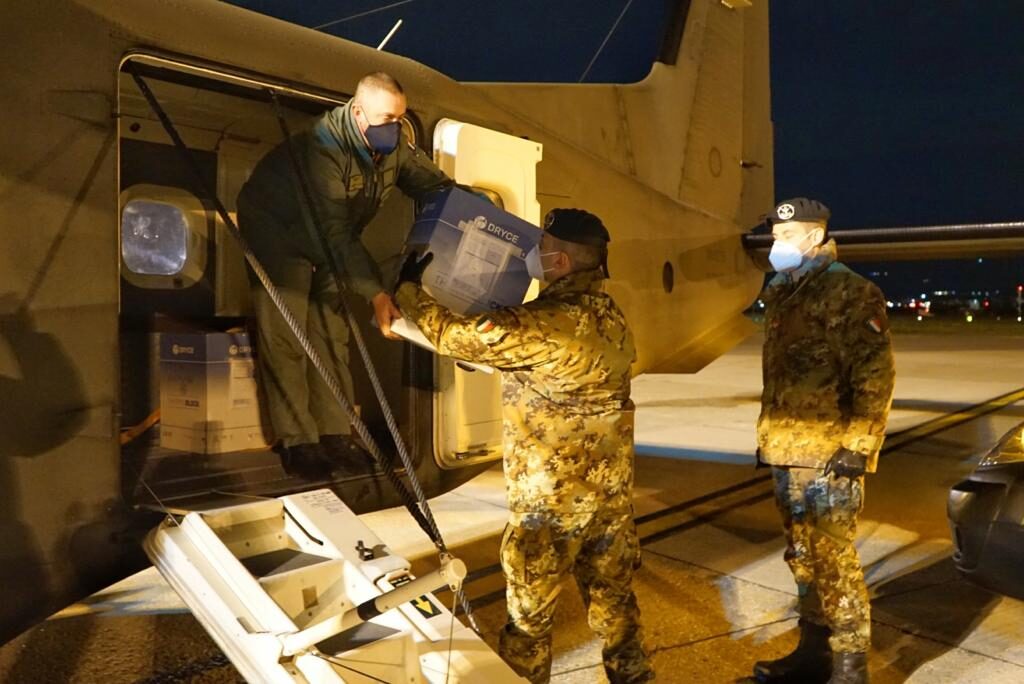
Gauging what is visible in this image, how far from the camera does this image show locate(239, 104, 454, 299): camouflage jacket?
3367 millimetres

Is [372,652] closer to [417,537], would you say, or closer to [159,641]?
[159,641]

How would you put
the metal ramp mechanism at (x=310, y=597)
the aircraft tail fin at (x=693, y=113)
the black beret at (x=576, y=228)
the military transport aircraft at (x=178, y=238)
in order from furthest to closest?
the aircraft tail fin at (x=693, y=113) → the black beret at (x=576, y=228) → the military transport aircraft at (x=178, y=238) → the metal ramp mechanism at (x=310, y=597)

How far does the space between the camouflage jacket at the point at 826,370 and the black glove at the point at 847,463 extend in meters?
0.03

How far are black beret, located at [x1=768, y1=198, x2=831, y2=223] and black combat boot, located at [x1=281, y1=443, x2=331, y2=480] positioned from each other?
2.16 meters

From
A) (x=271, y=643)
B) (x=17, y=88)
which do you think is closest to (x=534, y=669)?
(x=271, y=643)

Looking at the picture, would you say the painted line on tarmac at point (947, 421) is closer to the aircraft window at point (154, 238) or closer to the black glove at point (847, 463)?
the black glove at point (847, 463)

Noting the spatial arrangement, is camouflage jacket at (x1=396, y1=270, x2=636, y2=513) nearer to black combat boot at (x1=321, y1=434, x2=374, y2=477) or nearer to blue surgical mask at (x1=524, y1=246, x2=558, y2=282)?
blue surgical mask at (x1=524, y1=246, x2=558, y2=282)

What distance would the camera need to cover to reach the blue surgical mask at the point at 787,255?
365 cm

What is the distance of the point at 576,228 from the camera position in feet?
9.20

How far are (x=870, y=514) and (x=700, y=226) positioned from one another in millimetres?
2494

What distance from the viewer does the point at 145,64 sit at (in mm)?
3023

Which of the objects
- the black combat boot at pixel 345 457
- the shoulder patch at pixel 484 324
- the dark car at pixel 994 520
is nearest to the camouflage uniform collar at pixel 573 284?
the shoulder patch at pixel 484 324

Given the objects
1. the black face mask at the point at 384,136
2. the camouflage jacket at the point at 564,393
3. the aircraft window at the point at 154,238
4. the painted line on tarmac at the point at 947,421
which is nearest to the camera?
the camouflage jacket at the point at 564,393

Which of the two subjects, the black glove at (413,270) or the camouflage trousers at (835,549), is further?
the camouflage trousers at (835,549)
